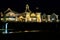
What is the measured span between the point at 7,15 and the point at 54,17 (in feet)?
29.6

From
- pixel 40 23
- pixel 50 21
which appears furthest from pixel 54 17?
pixel 40 23

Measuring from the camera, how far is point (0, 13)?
123 feet

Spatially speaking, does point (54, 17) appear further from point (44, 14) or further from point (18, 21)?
point (18, 21)

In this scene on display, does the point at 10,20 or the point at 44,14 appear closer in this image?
the point at 10,20

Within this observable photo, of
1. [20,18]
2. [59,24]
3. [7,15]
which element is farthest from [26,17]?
[59,24]

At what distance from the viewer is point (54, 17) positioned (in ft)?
127

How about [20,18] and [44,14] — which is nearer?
[20,18]

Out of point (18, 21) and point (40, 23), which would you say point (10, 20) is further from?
point (40, 23)

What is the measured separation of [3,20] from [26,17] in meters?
4.24

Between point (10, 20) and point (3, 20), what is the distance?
4.35 ft

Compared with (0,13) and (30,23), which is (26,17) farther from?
(0,13)

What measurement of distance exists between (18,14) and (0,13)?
3355mm

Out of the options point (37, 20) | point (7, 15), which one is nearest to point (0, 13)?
point (7, 15)

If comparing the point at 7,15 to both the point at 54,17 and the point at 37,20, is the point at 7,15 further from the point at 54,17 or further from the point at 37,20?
the point at 54,17
